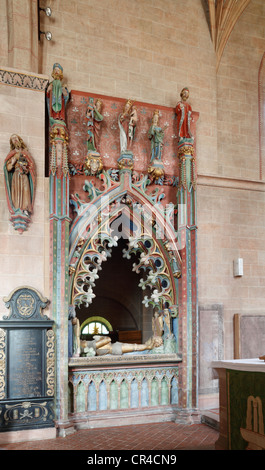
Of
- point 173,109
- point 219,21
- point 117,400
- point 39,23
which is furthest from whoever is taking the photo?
Result: point 219,21

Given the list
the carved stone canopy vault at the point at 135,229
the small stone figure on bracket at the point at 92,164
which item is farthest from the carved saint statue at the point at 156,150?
the small stone figure on bracket at the point at 92,164

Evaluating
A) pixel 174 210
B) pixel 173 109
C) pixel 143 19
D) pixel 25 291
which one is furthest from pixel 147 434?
pixel 143 19

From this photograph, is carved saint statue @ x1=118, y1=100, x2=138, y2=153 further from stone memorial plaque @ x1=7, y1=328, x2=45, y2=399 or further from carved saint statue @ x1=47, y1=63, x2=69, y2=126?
stone memorial plaque @ x1=7, y1=328, x2=45, y2=399

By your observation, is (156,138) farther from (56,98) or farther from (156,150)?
(56,98)

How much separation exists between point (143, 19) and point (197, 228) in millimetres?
4793

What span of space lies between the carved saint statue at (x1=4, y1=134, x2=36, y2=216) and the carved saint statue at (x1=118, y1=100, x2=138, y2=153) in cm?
210

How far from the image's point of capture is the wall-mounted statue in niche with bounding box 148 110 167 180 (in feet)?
30.3

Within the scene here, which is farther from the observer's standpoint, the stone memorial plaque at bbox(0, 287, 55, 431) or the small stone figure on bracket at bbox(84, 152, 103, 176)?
the small stone figure on bracket at bbox(84, 152, 103, 176)

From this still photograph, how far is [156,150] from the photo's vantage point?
9328 millimetres

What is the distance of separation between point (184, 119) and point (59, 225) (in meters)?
3.47

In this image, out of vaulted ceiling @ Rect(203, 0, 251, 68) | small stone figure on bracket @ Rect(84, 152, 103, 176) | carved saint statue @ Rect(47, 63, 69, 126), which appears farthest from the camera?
vaulted ceiling @ Rect(203, 0, 251, 68)

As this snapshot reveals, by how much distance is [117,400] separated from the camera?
8.38 m

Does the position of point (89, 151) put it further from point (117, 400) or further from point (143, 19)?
point (117, 400)

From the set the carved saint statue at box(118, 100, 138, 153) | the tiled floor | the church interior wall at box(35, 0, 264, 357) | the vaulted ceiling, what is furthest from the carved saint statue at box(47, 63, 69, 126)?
the tiled floor
